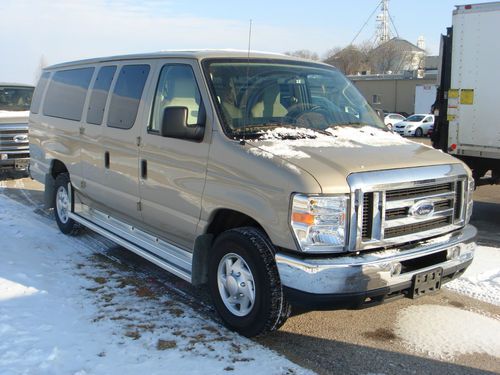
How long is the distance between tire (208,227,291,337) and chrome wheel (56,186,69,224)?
3.35 meters

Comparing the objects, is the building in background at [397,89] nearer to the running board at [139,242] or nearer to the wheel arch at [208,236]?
the running board at [139,242]

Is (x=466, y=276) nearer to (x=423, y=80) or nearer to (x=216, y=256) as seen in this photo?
(x=216, y=256)

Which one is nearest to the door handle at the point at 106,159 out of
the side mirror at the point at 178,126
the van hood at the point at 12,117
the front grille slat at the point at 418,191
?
the side mirror at the point at 178,126

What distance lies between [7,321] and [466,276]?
4366 mm

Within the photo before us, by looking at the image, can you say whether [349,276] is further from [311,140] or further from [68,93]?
[68,93]

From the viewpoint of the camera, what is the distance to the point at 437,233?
4.13 meters

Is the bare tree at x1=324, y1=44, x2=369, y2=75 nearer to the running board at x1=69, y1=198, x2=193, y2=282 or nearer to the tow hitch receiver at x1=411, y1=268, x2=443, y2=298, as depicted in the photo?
the running board at x1=69, y1=198, x2=193, y2=282

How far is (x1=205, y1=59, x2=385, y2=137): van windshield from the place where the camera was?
4367 mm

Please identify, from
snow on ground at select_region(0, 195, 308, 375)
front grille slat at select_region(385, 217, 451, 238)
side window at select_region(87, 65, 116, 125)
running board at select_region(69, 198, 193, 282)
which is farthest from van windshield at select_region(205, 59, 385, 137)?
side window at select_region(87, 65, 116, 125)

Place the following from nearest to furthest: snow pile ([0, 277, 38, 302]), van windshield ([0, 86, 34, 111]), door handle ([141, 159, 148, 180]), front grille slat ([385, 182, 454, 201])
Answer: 1. front grille slat ([385, 182, 454, 201])
2. snow pile ([0, 277, 38, 302])
3. door handle ([141, 159, 148, 180])
4. van windshield ([0, 86, 34, 111])

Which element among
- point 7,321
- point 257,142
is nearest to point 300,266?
point 257,142

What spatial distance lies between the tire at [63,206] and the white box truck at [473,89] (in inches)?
236

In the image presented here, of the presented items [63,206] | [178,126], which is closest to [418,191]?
[178,126]

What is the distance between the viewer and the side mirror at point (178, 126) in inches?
165
